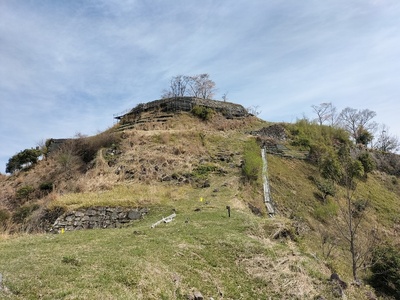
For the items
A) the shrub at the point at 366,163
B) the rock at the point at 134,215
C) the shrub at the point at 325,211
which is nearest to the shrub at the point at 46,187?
the rock at the point at 134,215

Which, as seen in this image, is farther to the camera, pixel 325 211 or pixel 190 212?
pixel 325 211

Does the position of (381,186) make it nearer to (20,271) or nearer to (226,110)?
(226,110)

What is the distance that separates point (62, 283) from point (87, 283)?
482 millimetres

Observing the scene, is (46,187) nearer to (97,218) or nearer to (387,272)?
(97,218)

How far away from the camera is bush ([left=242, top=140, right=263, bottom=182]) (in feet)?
71.3

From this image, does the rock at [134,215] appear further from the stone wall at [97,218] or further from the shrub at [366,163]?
the shrub at [366,163]

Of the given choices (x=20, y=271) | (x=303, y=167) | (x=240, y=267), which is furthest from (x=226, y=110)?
(x=20, y=271)

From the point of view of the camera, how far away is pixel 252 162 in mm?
23969

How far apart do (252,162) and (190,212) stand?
9.36 meters

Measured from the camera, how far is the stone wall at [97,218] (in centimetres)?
1611

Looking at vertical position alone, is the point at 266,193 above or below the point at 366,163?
below

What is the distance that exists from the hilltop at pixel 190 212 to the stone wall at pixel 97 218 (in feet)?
1.25

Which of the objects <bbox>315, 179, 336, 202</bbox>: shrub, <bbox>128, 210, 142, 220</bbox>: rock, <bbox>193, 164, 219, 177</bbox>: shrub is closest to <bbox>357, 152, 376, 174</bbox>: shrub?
<bbox>315, 179, 336, 202</bbox>: shrub

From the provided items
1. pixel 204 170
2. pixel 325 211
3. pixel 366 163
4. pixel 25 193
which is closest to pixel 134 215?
pixel 204 170
